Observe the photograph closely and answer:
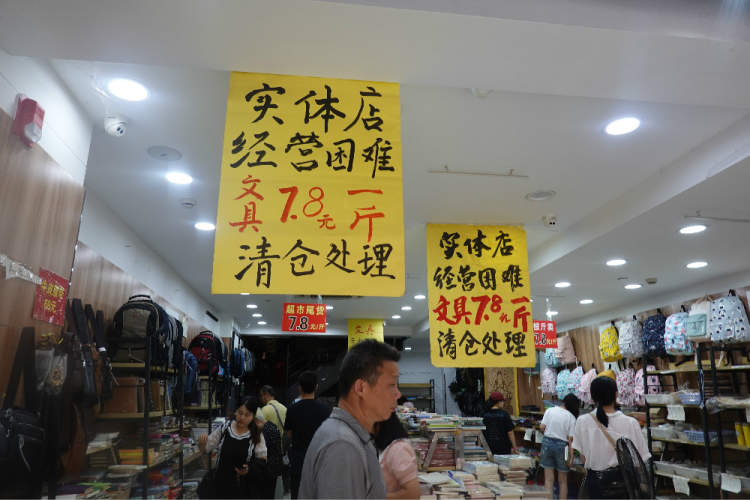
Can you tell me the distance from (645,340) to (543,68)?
7.30m

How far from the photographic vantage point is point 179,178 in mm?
4531

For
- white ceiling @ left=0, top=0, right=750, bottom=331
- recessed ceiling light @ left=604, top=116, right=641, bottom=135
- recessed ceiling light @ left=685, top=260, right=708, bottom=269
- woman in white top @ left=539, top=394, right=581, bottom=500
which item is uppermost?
recessed ceiling light @ left=604, top=116, right=641, bottom=135

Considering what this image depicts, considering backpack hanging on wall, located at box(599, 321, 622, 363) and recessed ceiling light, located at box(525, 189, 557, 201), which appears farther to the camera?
backpack hanging on wall, located at box(599, 321, 622, 363)

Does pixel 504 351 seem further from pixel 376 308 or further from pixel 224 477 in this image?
pixel 376 308

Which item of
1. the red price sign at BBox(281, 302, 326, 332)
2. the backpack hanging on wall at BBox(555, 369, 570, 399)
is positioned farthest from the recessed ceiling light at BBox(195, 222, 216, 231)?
the backpack hanging on wall at BBox(555, 369, 570, 399)

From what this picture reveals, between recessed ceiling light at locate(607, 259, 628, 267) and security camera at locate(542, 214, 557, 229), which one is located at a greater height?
security camera at locate(542, 214, 557, 229)

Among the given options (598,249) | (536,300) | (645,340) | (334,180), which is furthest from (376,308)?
(334,180)

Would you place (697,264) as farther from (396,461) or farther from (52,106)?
(52,106)

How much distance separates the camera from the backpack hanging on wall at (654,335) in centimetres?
809

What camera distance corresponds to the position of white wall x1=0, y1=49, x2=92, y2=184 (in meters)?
2.49

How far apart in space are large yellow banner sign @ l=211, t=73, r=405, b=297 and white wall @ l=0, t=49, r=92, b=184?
1.09m

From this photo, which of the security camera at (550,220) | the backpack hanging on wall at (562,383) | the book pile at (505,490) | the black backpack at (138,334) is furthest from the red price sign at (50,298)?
the backpack hanging on wall at (562,383)

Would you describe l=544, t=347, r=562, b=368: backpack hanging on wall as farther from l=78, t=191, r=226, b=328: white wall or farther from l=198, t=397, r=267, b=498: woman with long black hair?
l=198, t=397, r=267, b=498: woman with long black hair

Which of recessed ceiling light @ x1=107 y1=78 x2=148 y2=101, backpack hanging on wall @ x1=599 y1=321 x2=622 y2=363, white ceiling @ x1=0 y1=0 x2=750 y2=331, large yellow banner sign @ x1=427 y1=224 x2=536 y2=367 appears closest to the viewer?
white ceiling @ x1=0 y1=0 x2=750 y2=331
